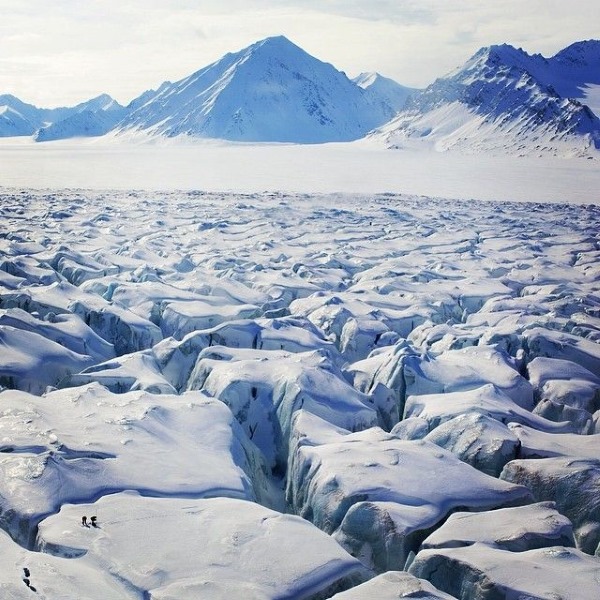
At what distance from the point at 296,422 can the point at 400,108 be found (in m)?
155

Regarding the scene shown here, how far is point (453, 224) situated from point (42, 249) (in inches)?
739

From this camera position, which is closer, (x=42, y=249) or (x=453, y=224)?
(x=42, y=249)

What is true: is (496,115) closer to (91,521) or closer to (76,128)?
(91,521)

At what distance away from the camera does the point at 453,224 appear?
31406mm

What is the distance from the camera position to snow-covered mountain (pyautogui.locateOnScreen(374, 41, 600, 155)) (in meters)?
89.5

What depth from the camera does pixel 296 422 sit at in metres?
9.22

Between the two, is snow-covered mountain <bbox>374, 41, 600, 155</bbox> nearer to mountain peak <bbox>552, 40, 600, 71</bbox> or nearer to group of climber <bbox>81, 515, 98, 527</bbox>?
mountain peak <bbox>552, 40, 600, 71</bbox>

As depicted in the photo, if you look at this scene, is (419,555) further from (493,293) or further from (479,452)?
(493,293)

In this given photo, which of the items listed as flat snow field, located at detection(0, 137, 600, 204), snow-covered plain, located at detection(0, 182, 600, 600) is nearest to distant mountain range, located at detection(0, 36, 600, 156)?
flat snow field, located at detection(0, 137, 600, 204)

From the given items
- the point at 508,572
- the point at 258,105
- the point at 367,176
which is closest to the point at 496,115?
the point at 367,176

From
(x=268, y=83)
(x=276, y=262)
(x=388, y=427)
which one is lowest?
(x=388, y=427)

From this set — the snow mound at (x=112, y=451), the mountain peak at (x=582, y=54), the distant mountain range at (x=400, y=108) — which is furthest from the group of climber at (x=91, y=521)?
the mountain peak at (x=582, y=54)

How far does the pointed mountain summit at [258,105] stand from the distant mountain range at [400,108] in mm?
297

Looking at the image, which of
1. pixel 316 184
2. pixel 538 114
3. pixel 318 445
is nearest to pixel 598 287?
pixel 318 445
